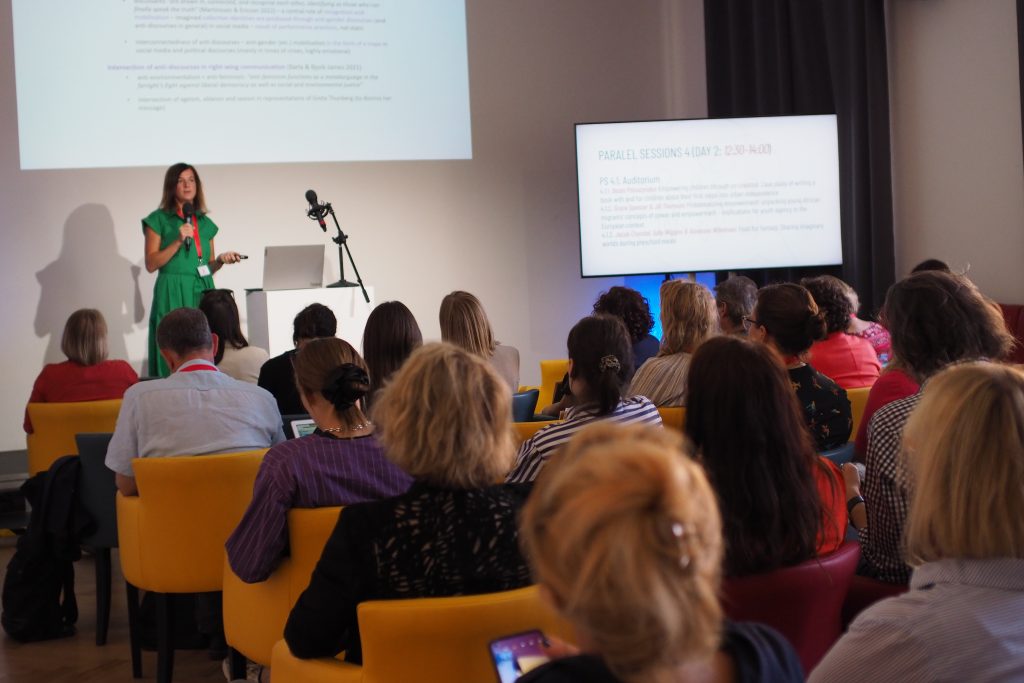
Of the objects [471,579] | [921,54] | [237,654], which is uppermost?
[921,54]

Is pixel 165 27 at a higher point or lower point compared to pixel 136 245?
higher

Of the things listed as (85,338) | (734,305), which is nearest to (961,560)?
(734,305)

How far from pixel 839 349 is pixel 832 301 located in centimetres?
18

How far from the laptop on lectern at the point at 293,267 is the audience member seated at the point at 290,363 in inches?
78.9

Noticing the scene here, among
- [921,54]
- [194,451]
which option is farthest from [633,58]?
[194,451]

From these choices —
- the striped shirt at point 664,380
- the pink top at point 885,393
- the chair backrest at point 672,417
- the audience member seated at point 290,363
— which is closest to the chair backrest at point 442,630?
the pink top at point 885,393

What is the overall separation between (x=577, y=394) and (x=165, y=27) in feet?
16.7

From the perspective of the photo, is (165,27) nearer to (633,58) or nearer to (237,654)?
(633,58)

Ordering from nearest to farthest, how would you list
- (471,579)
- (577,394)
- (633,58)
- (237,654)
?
(471,579) < (577,394) < (237,654) < (633,58)

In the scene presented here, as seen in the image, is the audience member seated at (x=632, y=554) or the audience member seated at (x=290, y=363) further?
the audience member seated at (x=290, y=363)

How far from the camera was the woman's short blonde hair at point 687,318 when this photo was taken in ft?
12.0

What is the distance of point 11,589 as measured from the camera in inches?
149

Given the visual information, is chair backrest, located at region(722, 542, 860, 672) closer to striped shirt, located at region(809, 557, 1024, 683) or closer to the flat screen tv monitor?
striped shirt, located at region(809, 557, 1024, 683)

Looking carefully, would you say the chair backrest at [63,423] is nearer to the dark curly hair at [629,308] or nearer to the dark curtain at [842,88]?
the dark curly hair at [629,308]
